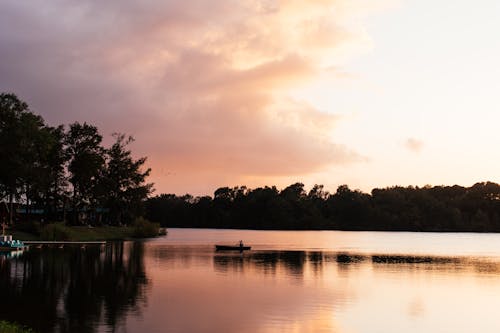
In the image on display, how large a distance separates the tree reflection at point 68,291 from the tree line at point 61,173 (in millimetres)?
36646

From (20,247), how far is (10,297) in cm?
4851

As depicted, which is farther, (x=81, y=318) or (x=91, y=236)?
(x=91, y=236)

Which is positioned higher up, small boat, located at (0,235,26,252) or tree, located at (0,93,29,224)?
tree, located at (0,93,29,224)

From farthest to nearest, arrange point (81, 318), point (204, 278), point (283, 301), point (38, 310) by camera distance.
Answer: point (204, 278)
point (283, 301)
point (38, 310)
point (81, 318)

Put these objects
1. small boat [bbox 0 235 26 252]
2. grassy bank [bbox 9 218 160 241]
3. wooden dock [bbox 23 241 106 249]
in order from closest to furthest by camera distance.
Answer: small boat [bbox 0 235 26 252]
wooden dock [bbox 23 241 106 249]
grassy bank [bbox 9 218 160 241]

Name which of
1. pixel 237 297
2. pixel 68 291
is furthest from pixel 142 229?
pixel 237 297

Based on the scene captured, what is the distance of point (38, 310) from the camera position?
34094mm

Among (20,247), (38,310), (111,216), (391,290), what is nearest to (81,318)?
(38,310)

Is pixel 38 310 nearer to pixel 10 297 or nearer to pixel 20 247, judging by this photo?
pixel 10 297

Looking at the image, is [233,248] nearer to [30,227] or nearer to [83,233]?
[83,233]

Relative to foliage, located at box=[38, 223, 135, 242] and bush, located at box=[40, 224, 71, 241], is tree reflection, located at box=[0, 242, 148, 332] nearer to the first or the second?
bush, located at box=[40, 224, 71, 241]

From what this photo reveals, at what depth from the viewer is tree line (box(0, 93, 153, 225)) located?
10288 cm

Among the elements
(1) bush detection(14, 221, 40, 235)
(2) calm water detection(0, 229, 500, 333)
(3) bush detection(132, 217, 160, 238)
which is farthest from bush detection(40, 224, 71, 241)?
(3) bush detection(132, 217, 160, 238)

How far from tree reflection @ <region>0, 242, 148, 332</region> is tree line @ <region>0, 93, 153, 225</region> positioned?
120 ft
